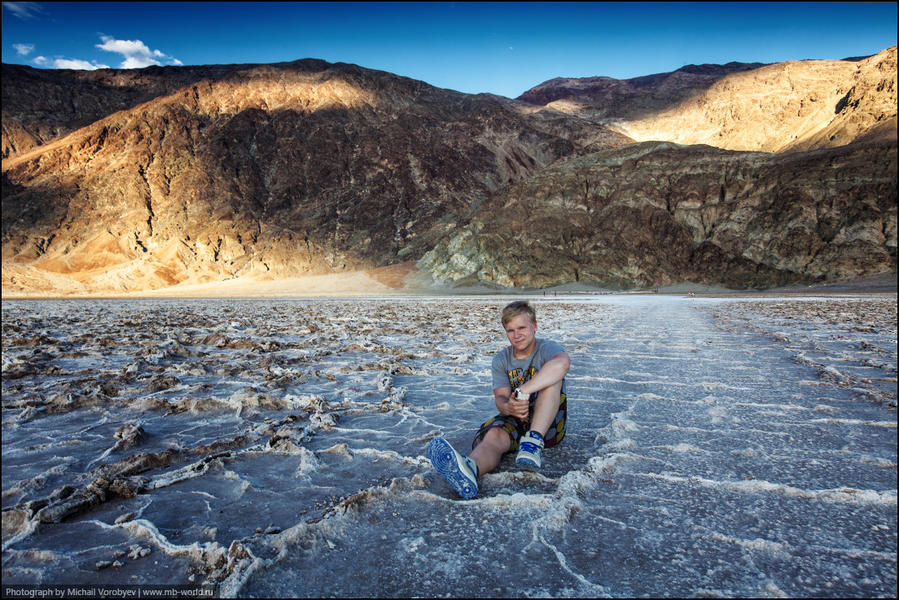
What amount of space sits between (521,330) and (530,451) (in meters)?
0.73

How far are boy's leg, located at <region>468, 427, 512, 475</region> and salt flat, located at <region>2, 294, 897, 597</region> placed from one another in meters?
0.09

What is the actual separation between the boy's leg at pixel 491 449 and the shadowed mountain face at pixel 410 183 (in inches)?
1654

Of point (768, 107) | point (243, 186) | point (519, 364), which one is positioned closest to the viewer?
point (519, 364)

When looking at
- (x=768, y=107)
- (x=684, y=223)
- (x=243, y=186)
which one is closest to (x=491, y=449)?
(x=684, y=223)

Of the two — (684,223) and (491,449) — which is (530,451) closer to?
(491,449)

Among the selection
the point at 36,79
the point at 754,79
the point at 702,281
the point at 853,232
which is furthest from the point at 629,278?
the point at 36,79

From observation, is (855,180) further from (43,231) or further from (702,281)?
(43,231)

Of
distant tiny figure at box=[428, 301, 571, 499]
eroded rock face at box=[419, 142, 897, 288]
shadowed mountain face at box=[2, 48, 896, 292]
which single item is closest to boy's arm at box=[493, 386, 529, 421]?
distant tiny figure at box=[428, 301, 571, 499]

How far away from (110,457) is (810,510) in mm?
3812

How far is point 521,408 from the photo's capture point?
9.45ft

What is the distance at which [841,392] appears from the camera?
14.0 ft

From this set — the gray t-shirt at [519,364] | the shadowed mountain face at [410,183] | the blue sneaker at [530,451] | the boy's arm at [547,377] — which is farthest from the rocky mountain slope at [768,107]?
the blue sneaker at [530,451]

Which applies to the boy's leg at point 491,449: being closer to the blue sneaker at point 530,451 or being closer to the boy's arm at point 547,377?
the blue sneaker at point 530,451

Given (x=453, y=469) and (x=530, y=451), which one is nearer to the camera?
(x=453, y=469)
